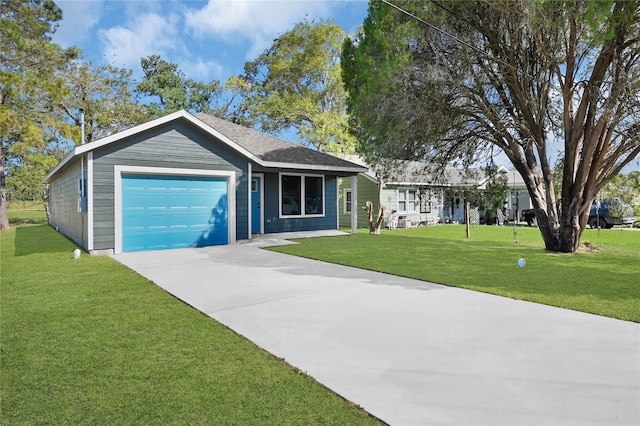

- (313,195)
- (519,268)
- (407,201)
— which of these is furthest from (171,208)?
(407,201)

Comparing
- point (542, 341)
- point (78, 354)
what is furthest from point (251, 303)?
point (542, 341)

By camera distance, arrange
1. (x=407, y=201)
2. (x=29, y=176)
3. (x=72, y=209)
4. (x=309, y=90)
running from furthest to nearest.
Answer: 1. (x=309, y=90)
2. (x=29, y=176)
3. (x=407, y=201)
4. (x=72, y=209)

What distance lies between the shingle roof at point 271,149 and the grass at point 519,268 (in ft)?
11.8

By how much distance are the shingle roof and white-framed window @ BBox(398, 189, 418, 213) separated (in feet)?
25.9

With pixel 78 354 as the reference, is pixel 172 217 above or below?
above

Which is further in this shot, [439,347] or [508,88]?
[508,88]

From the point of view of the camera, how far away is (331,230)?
1625 centimetres

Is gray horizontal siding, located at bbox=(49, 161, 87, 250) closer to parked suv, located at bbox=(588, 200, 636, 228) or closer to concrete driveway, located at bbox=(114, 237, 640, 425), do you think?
concrete driveway, located at bbox=(114, 237, 640, 425)

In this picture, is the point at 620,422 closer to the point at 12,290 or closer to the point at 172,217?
the point at 12,290

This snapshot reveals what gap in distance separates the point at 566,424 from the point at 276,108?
2551cm

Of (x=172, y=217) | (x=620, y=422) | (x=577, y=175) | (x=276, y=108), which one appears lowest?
(x=620, y=422)

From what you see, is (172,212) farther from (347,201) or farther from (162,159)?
(347,201)

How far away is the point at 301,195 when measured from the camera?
1530 cm

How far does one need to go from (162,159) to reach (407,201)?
15.6 m
